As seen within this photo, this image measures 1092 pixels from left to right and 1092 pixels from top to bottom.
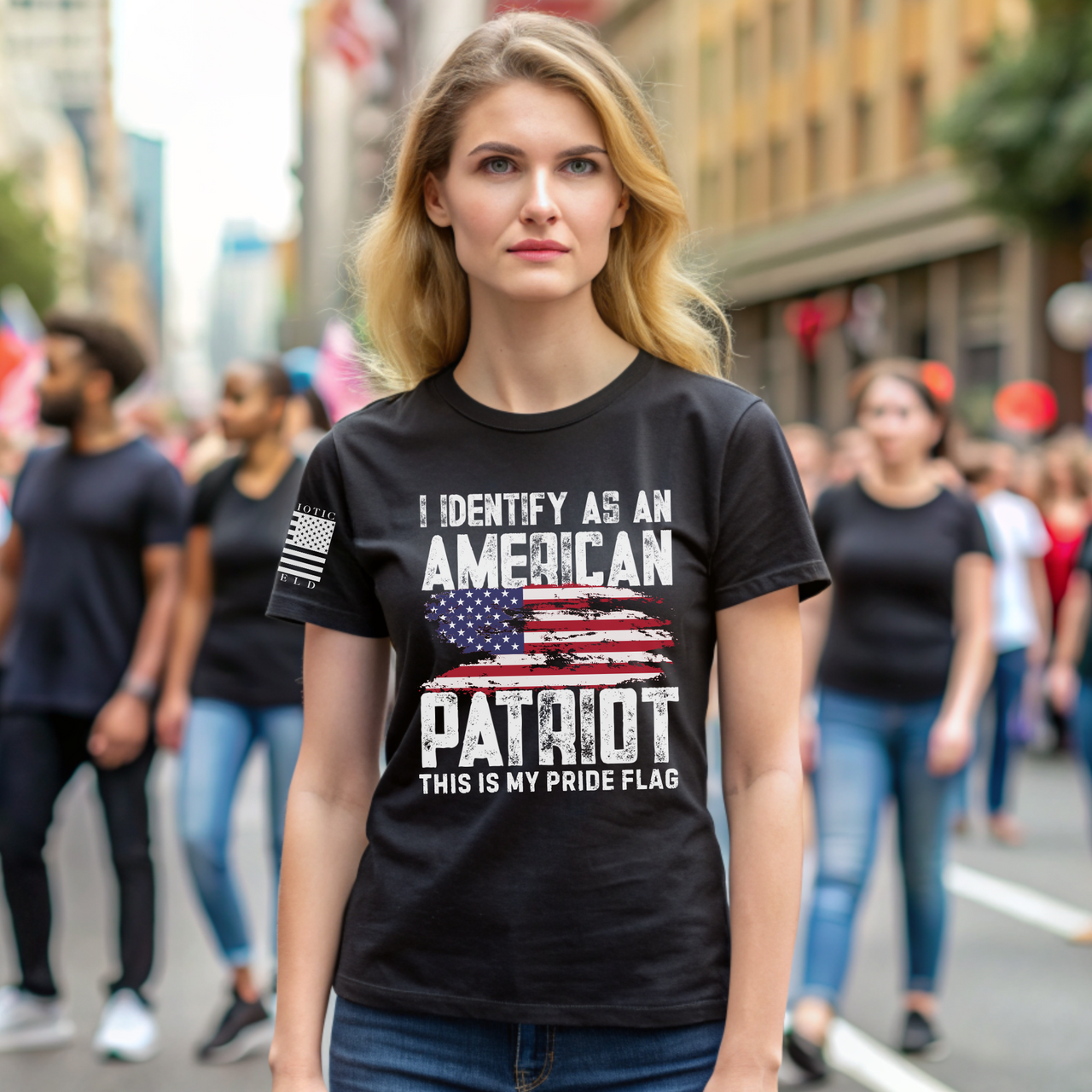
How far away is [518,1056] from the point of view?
1972 millimetres

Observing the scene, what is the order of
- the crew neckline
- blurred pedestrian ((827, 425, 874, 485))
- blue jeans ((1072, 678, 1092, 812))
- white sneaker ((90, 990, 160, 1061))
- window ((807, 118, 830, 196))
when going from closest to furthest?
the crew neckline → white sneaker ((90, 990, 160, 1061)) → blue jeans ((1072, 678, 1092, 812)) → blurred pedestrian ((827, 425, 874, 485)) → window ((807, 118, 830, 196))

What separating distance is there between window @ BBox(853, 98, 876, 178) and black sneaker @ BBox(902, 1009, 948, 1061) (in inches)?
1217

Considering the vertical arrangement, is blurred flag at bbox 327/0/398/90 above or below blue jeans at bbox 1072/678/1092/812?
above

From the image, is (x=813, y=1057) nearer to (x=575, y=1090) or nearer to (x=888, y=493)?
(x=888, y=493)

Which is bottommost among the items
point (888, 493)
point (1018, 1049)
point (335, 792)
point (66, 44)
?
point (1018, 1049)

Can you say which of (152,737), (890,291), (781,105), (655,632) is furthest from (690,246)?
(781,105)

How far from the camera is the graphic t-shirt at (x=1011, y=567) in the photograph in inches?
369

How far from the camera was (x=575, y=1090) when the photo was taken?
1961 mm

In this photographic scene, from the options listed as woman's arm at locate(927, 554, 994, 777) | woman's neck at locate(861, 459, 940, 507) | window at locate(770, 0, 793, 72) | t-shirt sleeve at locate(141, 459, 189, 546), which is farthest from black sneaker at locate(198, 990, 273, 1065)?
window at locate(770, 0, 793, 72)

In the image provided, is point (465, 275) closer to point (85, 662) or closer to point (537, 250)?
point (537, 250)

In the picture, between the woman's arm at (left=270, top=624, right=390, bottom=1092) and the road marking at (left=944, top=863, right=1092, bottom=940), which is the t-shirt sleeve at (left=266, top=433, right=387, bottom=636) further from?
the road marking at (left=944, top=863, right=1092, bottom=940)

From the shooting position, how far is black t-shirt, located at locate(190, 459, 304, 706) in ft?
17.1

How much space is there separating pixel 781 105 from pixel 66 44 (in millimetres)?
165477

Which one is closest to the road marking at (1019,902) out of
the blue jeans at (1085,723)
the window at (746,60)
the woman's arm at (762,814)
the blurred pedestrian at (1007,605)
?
the blue jeans at (1085,723)
